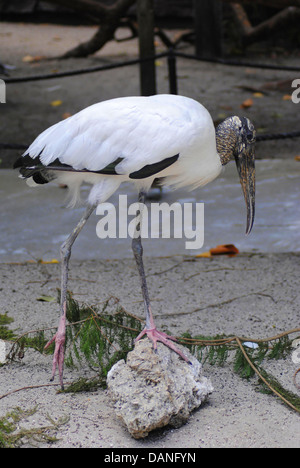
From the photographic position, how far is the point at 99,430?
256 cm

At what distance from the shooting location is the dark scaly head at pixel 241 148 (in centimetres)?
293

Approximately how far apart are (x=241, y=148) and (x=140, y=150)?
0.50 metres

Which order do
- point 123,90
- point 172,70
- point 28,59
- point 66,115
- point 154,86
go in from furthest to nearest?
1. point 28,59
2. point 123,90
3. point 66,115
4. point 154,86
5. point 172,70

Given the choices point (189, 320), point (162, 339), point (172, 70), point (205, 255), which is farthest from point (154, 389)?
point (172, 70)

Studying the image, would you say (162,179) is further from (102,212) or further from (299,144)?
(299,144)

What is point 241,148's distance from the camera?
2961 millimetres

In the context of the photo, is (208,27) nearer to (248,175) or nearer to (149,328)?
(248,175)

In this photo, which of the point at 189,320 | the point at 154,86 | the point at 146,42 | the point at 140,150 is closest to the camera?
the point at 140,150

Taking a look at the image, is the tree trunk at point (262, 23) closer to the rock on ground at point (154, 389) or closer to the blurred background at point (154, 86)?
the blurred background at point (154, 86)

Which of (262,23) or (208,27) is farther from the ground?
(262,23)

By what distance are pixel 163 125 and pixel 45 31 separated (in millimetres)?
9888

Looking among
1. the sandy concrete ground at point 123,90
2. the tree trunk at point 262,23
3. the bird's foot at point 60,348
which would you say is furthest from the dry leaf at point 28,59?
the bird's foot at point 60,348

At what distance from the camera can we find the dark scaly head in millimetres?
2934

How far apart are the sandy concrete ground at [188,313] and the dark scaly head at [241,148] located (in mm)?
746
